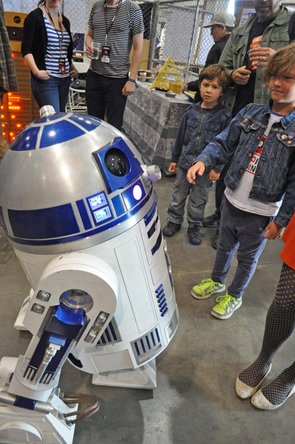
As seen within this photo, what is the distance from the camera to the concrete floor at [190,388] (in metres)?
1.19

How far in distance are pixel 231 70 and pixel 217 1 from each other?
314 centimetres

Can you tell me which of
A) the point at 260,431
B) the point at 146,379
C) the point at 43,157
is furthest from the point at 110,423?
the point at 43,157

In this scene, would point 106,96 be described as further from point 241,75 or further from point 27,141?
point 27,141

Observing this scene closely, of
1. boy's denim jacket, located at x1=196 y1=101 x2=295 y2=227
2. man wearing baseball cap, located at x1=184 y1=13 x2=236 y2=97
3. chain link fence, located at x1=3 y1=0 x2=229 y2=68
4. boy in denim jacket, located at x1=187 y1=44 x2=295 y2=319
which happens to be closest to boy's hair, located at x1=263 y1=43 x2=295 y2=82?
boy in denim jacket, located at x1=187 y1=44 x2=295 y2=319

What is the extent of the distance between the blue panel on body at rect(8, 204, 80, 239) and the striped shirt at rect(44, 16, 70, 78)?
186 centimetres

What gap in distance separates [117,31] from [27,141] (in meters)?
1.73

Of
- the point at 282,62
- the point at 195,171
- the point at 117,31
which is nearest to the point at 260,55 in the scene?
the point at 282,62

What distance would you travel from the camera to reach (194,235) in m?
2.36

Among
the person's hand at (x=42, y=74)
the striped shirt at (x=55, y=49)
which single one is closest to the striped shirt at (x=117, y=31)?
the striped shirt at (x=55, y=49)

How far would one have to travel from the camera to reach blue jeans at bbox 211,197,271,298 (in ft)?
4.69

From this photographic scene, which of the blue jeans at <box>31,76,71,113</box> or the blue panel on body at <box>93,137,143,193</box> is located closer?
the blue panel on body at <box>93,137,143,193</box>

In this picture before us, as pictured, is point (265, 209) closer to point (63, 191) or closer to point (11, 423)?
point (63, 191)

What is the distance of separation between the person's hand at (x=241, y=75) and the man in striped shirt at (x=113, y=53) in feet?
2.41

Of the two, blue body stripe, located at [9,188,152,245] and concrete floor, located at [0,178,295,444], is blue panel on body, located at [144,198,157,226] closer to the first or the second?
blue body stripe, located at [9,188,152,245]
